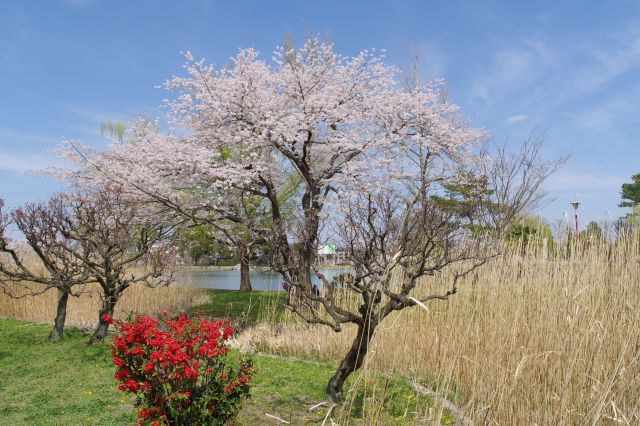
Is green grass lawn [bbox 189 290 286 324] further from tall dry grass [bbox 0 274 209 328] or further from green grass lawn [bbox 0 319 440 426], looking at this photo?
green grass lawn [bbox 0 319 440 426]

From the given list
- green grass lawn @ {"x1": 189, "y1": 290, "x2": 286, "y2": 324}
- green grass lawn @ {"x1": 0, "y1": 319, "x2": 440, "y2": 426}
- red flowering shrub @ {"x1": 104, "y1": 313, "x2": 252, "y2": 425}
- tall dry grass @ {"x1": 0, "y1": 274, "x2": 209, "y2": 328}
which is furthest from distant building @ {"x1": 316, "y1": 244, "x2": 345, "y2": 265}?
red flowering shrub @ {"x1": 104, "y1": 313, "x2": 252, "y2": 425}

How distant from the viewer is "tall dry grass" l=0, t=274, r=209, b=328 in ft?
37.1

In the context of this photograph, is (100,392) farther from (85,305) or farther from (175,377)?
→ (85,305)

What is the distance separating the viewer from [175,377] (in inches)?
134

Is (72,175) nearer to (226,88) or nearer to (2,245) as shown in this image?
(226,88)

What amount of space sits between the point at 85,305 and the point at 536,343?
34.1 feet

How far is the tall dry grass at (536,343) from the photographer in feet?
10.2

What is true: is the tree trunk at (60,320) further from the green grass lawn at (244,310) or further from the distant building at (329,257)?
the distant building at (329,257)

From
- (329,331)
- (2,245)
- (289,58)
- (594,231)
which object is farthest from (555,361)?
(289,58)

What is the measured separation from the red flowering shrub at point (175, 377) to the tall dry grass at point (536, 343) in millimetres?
1055

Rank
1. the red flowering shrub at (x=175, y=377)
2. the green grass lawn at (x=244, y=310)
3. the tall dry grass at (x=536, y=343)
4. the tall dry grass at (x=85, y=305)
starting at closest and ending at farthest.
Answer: the tall dry grass at (x=536, y=343) < the red flowering shrub at (x=175, y=377) < the green grass lawn at (x=244, y=310) < the tall dry grass at (x=85, y=305)

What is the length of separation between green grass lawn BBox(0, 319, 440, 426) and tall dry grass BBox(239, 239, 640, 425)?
0.45 metres

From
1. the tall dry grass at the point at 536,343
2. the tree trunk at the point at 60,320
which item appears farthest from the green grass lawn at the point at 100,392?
the tall dry grass at the point at 536,343

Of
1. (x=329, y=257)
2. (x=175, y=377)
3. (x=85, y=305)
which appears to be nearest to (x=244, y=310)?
(x=329, y=257)
